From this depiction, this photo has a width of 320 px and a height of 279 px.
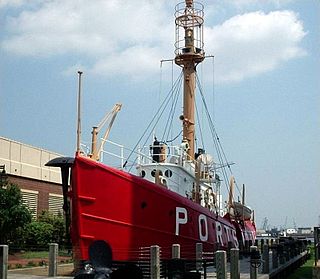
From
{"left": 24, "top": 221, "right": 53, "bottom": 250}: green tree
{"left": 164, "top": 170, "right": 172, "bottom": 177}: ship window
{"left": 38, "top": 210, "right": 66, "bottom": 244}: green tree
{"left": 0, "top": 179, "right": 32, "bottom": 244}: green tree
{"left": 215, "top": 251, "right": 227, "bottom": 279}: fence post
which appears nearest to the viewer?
{"left": 215, "top": 251, "right": 227, "bottom": 279}: fence post

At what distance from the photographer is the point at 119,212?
16953 millimetres

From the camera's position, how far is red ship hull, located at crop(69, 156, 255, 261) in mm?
16625

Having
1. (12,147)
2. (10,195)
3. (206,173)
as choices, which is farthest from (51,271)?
(12,147)

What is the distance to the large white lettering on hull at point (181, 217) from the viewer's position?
1861 cm

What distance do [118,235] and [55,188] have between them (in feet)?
102

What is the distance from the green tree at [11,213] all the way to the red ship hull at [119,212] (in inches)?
570

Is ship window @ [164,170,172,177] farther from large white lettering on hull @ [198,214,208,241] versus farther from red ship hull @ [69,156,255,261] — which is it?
red ship hull @ [69,156,255,261]

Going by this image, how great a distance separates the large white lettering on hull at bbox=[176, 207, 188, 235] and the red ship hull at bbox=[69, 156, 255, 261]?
0.03 m

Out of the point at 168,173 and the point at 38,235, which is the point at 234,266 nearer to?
the point at 168,173

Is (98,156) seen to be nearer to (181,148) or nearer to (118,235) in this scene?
(118,235)

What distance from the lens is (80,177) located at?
55.1 ft

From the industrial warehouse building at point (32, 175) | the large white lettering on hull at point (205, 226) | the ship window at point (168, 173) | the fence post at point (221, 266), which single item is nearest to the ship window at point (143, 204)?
the large white lettering on hull at point (205, 226)

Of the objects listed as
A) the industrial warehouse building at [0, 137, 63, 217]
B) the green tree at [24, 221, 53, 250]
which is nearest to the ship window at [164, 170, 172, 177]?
the green tree at [24, 221, 53, 250]

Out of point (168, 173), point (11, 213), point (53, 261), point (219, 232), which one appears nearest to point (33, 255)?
point (11, 213)
